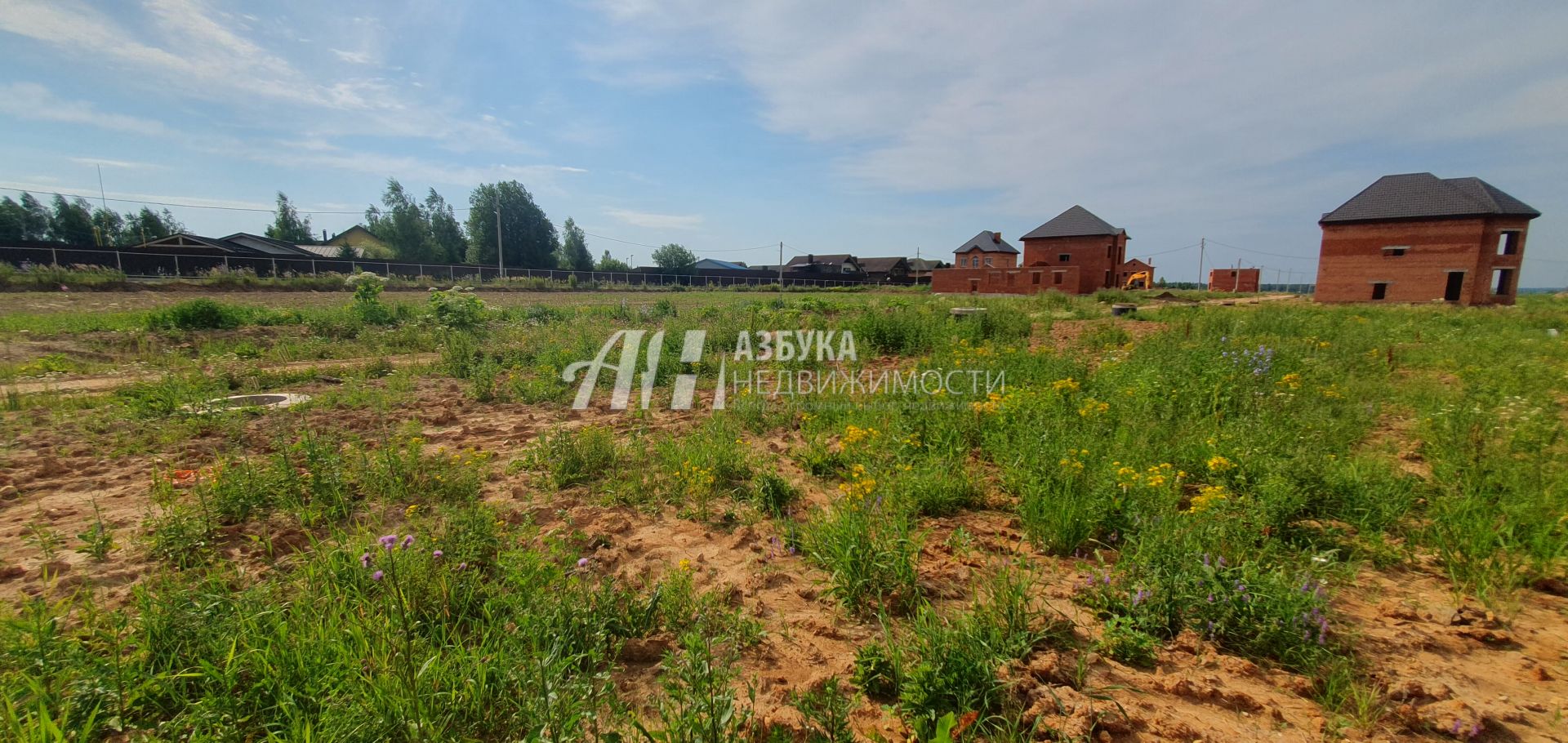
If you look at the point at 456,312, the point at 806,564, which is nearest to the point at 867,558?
the point at 806,564

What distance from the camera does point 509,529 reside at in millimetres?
3062

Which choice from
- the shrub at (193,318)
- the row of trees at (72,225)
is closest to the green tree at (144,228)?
the row of trees at (72,225)

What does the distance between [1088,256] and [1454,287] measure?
58.0 ft

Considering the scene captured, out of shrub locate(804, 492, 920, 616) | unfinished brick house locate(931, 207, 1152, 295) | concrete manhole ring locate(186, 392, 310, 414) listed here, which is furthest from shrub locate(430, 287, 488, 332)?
unfinished brick house locate(931, 207, 1152, 295)

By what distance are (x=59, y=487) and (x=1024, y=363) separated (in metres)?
8.34

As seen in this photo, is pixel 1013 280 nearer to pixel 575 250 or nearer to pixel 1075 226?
pixel 1075 226

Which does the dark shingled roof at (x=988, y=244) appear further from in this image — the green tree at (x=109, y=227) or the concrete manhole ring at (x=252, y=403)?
the green tree at (x=109, y=227)

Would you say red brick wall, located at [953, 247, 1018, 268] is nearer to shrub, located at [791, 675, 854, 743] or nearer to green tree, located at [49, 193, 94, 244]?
shrub, located at [791, 675, 854, 743]

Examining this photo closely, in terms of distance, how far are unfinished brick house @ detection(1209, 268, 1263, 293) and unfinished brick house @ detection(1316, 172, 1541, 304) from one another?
16.6 m

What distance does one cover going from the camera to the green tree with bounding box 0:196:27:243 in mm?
37791

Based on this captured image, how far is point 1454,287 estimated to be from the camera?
23.2 m

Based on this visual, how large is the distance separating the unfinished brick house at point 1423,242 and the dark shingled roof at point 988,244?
28.6m

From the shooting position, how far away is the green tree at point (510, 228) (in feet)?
159

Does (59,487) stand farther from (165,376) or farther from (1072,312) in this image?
(1072,312)
